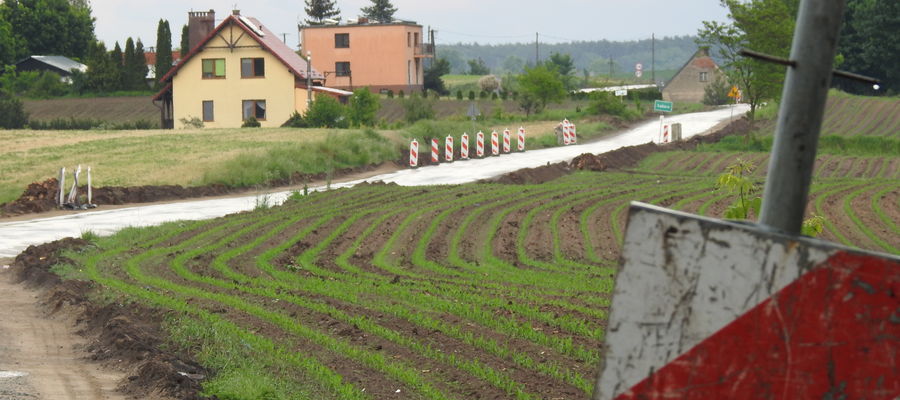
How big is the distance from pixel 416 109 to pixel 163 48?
38.8 meters

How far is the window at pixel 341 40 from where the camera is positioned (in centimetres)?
10256

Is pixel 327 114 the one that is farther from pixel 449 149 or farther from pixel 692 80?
pixel 692 80

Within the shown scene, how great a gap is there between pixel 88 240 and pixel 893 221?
713 inches

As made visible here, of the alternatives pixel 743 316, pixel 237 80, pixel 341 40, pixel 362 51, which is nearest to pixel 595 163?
pixel 237 80

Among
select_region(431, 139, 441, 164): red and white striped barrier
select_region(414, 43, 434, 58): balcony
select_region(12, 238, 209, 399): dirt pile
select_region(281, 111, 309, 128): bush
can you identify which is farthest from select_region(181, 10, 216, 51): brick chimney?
select_region(12, 238, 209, 399): dirt pile

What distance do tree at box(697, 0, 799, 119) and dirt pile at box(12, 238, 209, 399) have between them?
4040cm

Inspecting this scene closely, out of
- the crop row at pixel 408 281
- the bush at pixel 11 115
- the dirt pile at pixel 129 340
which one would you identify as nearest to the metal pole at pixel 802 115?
the crop row at pixel 408 281

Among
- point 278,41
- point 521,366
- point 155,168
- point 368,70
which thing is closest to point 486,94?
point 368,70

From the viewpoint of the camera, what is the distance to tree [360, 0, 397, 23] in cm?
14788

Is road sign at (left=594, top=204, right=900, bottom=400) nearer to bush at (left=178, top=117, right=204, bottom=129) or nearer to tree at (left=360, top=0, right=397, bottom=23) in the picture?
bush at (left=178, top=117, right=204, bottom=129)

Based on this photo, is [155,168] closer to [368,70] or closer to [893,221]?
[893,221]

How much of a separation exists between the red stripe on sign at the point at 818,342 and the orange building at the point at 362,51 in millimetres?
99925

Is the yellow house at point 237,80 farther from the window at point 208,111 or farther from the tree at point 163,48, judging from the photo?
the tree at point 163,48

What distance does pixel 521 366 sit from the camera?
953cm
